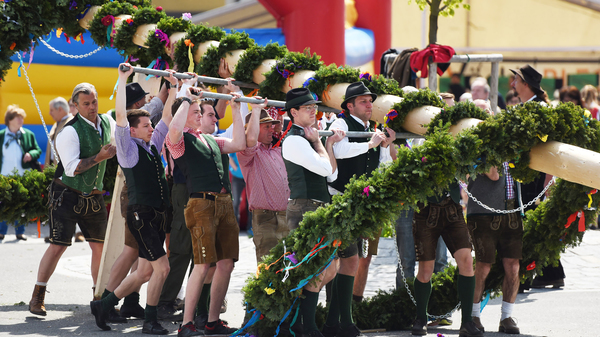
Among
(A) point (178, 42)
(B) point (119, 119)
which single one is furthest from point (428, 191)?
(A) point (178, 42)

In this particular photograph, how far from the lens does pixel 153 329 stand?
585 centimetres

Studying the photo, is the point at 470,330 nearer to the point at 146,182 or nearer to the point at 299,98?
the point at 299,98

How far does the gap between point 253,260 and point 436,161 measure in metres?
4.97

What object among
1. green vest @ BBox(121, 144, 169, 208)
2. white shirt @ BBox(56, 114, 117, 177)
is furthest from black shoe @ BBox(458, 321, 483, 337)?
white shirt @ BBox(56, 114, 117, 177)

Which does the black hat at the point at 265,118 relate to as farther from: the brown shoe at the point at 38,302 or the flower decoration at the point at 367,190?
the brown shoe at the point at 38,302

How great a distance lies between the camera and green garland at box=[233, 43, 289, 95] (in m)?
6.11

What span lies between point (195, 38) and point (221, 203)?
1.67 metres

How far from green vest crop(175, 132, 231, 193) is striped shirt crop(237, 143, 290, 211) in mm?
493

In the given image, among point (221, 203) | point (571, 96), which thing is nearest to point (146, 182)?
point (221, 203)

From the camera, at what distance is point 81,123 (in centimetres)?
653

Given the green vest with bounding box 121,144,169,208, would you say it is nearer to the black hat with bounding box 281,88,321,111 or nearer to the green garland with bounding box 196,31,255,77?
the green garland with bounding box 196,31,255,77

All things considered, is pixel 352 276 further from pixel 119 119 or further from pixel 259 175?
pixel 119 119

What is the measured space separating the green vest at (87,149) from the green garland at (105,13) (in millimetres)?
1054

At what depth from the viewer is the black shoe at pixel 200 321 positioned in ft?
19.5
